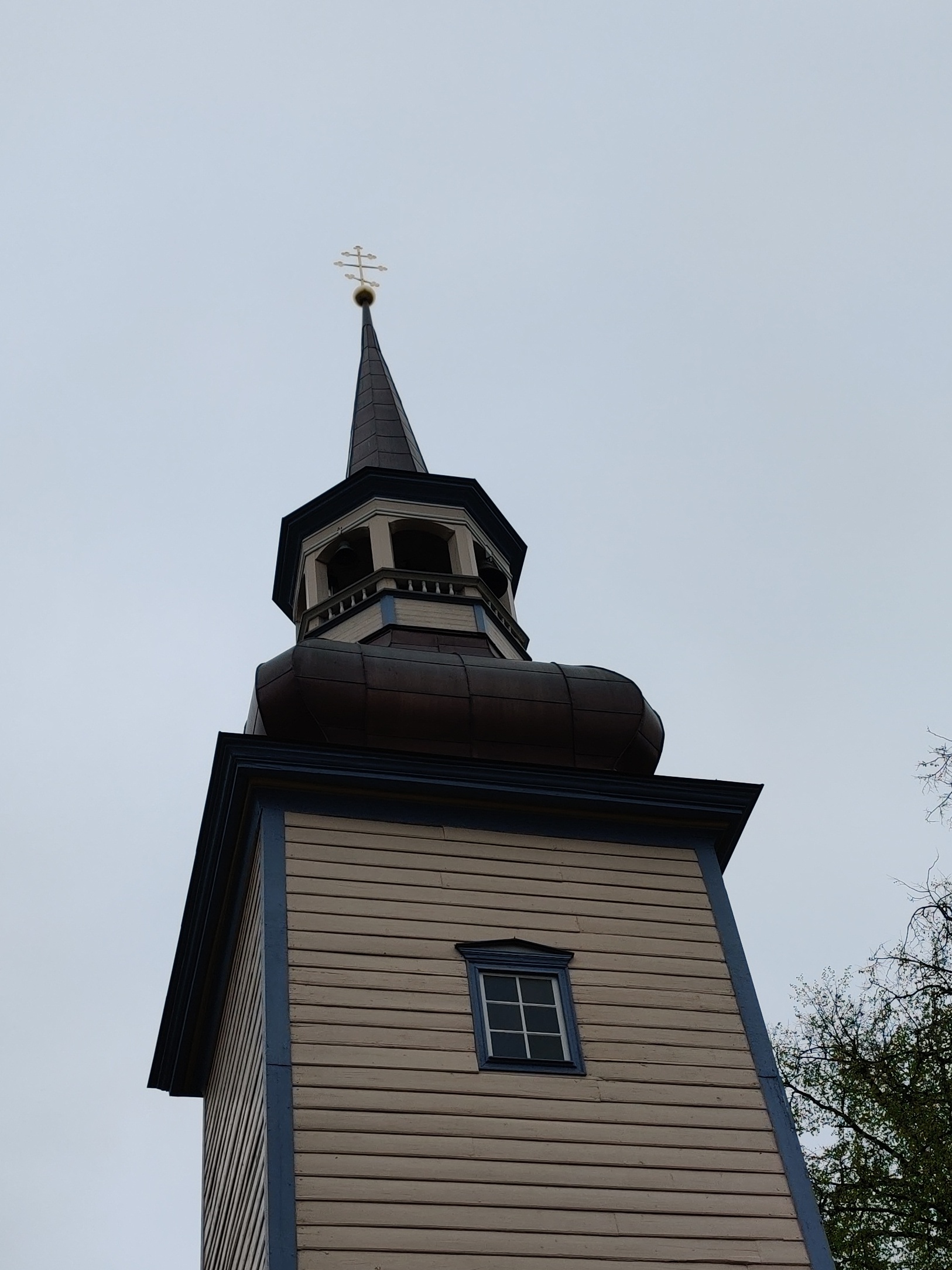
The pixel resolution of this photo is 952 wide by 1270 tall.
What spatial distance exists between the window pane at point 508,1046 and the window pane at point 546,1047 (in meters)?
0.02

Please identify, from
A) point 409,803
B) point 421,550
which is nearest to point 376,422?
point 421,550

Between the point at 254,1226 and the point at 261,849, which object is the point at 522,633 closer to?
the point at 261,849

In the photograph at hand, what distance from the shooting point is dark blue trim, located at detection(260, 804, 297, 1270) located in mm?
10523

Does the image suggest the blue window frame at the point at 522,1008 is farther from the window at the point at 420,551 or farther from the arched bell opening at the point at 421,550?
the window at the point at 420,551

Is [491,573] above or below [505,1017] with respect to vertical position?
above

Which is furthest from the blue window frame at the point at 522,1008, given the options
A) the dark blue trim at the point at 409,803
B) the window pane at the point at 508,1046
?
the dark blue trim at the point at 409,803

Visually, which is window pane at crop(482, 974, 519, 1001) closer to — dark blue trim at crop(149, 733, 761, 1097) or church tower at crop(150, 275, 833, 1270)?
church tower at crop(150, 275, 833, 1270)

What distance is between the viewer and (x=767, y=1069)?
12625mm

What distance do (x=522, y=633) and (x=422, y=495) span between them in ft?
7.13

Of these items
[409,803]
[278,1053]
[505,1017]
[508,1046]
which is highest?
[409,803]

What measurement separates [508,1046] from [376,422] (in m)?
11.6

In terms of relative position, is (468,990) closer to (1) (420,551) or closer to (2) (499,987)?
(2) (499,987)

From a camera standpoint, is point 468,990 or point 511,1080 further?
point 468,990

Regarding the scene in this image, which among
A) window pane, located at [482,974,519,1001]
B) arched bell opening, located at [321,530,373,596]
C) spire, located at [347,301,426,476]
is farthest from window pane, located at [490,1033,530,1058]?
spire, located at [347,301,426,476]
